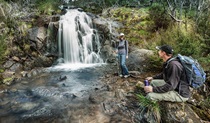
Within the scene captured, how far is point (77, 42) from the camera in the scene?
42.1 ft

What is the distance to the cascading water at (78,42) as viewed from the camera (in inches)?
488

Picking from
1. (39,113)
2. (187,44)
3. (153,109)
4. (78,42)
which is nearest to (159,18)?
(78,42)

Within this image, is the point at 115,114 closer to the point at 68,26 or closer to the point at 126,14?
the point at 68,26

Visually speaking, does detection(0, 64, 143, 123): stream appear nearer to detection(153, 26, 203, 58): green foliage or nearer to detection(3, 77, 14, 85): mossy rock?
detection(3, 77, 14, 85): mossy rock

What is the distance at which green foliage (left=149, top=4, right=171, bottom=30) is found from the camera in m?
12.8

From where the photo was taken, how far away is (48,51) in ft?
40.0

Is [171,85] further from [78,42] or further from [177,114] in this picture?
[78,42]

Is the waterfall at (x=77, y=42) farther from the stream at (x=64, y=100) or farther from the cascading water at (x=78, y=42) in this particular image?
the stream at (x=64, y=100)

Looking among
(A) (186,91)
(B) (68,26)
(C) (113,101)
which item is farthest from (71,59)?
(A) (186,91)

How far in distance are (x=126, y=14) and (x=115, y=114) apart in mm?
13379

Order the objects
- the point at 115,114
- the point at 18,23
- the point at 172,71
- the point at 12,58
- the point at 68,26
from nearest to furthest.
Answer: the point at 172,71, the point at 115,114, the point at 12,58, the point at 18,23, the point at 68,26

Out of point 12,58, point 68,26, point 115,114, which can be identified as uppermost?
point 68,26

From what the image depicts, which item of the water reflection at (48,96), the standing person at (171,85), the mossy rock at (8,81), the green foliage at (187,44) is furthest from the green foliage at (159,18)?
the mossy rock at (8,81)

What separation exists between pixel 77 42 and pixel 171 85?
A: 10058mm
